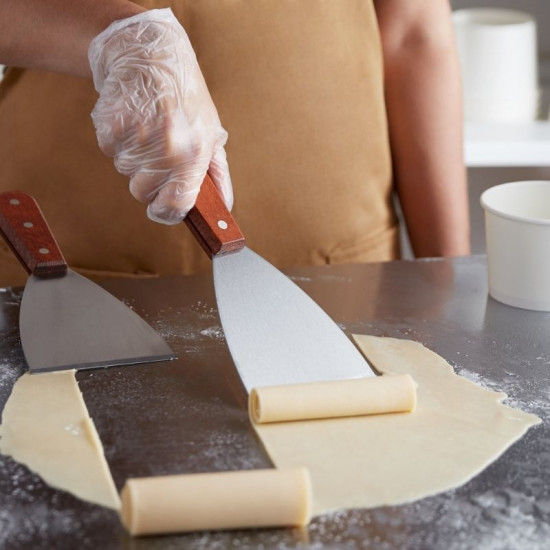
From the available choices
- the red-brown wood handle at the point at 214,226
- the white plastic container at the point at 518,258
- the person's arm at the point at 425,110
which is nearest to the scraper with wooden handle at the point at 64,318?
the red-brown wood handle at the point at 214,226

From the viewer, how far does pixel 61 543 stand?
65 centimetres

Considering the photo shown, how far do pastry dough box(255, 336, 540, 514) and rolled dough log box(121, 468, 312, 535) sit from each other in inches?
1.5

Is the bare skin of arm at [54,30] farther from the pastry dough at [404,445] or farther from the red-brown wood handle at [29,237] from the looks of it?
the pastry dough at [404,445]

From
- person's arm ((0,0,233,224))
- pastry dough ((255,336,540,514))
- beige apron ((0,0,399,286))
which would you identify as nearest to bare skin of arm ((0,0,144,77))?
person's arm ((0,0,233,224))

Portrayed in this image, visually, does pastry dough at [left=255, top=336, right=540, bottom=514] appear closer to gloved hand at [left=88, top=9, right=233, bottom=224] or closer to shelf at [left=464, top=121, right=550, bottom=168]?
gloved hand at [left=88, top=9, right=233, bottom=224]

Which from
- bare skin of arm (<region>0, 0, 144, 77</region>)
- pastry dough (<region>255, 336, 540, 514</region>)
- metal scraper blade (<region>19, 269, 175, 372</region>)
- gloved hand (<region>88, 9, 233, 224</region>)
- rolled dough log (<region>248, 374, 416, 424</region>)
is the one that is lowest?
pastry dough (<region>255, 336, 540, 514</region>)

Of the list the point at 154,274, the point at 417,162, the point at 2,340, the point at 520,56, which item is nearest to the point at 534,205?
the point at 417,162

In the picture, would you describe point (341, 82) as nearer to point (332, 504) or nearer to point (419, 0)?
point (419, 0)

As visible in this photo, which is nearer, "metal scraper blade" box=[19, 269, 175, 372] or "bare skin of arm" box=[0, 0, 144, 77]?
"metal scraper blade" box=[19, 269, 175, 372]

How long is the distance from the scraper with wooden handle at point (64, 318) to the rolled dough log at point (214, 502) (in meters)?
0.29

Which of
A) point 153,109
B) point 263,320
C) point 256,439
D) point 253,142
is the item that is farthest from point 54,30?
point 256,439

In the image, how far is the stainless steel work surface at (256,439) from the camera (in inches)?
26.0

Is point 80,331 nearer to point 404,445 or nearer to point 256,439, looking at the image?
point 256,439

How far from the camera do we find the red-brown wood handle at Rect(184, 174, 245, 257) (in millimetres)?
940
